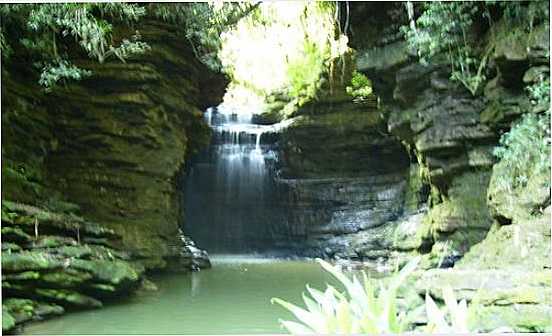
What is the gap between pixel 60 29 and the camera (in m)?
7.63

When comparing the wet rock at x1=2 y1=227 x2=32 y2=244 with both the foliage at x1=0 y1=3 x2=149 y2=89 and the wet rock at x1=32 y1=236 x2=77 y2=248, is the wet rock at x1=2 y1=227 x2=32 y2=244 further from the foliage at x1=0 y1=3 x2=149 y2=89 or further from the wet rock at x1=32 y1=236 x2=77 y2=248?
the foliage at x1=0 y1=3 x2=149 y2=89

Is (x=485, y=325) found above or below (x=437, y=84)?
below

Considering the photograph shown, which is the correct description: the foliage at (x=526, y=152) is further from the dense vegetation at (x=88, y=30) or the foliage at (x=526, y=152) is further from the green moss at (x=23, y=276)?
the green moss at (x=23, y=276)

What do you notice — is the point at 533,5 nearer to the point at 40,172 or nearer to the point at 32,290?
the point at 32,290

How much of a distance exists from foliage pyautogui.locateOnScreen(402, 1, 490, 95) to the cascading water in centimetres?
761

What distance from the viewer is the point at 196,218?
1482 centimetres

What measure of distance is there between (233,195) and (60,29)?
7.75 metres

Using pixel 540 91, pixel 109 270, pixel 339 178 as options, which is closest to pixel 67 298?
pixel 109 270

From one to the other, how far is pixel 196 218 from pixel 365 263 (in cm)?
484

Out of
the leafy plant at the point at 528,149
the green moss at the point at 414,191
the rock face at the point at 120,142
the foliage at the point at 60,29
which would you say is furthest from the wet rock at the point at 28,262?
the green moss at the point at 414,191

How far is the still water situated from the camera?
493 centimetres

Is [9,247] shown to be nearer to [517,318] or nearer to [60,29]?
[60,29]

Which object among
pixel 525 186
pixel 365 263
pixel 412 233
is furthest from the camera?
pixel 365 263

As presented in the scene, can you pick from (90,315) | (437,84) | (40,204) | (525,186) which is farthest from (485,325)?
(40,204)
